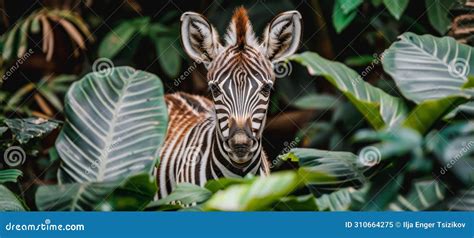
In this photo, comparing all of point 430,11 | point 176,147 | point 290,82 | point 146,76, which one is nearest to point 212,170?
point 176,147

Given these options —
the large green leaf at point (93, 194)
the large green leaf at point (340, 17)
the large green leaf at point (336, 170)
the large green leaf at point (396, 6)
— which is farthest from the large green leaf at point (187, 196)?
the large green leaf at point (396, 6)

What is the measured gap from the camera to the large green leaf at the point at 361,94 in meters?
2.85

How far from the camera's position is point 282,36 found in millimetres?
3762

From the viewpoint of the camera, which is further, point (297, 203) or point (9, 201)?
point (9, 201)

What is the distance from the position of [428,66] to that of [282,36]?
0.79 metres

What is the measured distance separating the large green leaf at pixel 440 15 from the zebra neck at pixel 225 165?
139 cm

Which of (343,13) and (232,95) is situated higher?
(232,95)

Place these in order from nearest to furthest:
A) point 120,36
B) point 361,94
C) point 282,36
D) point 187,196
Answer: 1. point 187,196
2. point 361,94
3. point 282,36
4. point 120,36

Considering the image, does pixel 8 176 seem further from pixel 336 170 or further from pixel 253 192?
pixel 253 192

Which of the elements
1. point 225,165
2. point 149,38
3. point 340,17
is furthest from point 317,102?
point 225,165

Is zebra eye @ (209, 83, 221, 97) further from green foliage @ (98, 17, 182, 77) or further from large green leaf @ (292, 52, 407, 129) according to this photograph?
green foliage @ (98, 17, 182, 77)

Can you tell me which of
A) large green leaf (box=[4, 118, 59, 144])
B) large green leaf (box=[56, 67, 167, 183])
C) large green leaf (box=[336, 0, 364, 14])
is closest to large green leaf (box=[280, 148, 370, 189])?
large green leaf (box=[56, 67, 167, 183])

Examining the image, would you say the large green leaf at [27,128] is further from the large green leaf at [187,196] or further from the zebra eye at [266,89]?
the large green leaf at [187,196]

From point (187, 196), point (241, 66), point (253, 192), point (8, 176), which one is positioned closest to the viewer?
point (253, 192)
